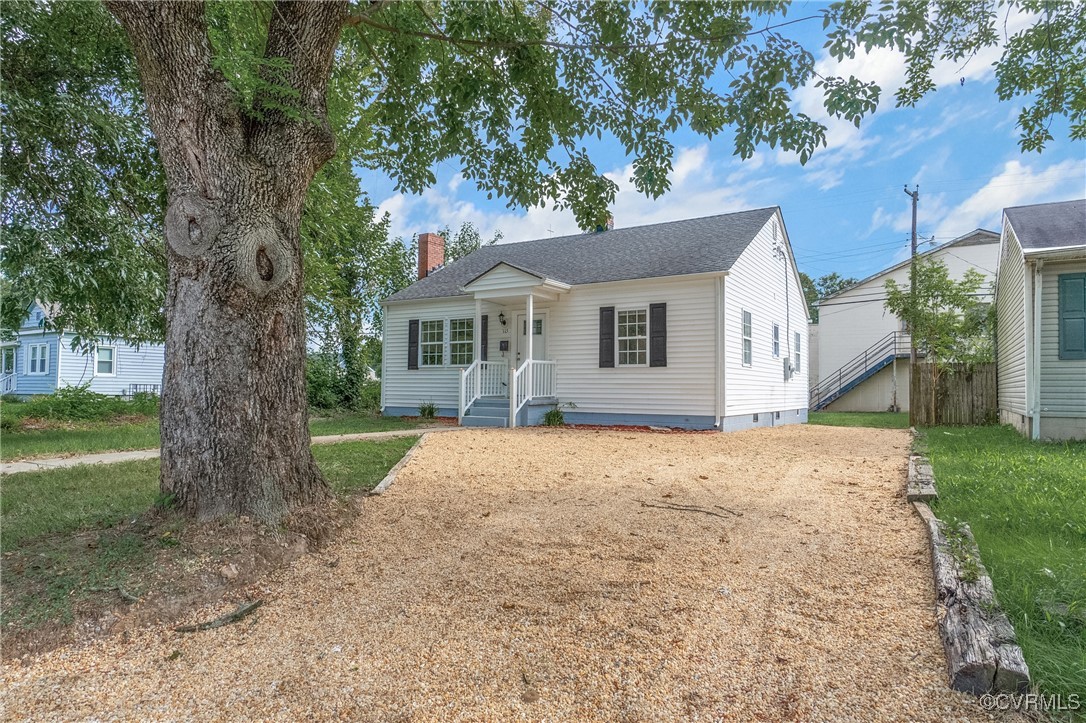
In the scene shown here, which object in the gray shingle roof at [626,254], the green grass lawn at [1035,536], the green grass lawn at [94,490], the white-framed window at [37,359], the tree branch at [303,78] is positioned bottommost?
the green grass lawn at [94,490]

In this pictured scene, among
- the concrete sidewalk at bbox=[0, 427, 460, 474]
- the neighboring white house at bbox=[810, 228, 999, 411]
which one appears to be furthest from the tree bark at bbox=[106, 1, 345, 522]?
the neighboring white house at bbox=[810, 228, 999, 411]

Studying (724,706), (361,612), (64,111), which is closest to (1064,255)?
(724,706)

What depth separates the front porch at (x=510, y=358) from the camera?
1147cm

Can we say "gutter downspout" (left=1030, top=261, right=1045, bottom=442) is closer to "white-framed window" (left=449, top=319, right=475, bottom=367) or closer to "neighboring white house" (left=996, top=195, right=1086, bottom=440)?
"neighboring white house" (left=996, top=195, right=1086, bottom=440)

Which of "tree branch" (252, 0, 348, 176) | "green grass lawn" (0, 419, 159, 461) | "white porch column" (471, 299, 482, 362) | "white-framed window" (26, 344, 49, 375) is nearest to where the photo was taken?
"tree branch" (252, 0, 348, 176)

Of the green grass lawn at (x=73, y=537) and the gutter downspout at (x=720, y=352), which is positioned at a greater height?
the gutter downspout at (x=720, y=352)

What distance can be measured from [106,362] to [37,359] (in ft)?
13.1

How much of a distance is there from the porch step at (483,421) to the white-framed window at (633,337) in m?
2.68

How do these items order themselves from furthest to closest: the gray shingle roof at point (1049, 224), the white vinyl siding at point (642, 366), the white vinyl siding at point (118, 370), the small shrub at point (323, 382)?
the white vinyl siding at point (118, 370)
the small shrub at point (323, 382)
the white vinyl siding at point (642, 366)
the gray shingle roof at point (1049, 224)

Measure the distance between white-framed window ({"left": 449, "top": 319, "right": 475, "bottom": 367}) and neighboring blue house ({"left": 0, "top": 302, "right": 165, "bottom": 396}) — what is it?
15322 millimetres

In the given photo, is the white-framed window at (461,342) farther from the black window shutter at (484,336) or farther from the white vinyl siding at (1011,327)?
the white vinyl siding at (1011,327)

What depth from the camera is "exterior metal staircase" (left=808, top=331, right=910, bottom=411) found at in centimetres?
2152

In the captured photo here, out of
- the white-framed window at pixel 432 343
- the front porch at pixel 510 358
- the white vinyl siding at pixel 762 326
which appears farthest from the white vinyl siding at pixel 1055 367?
the white-framed window at pixel 432 343

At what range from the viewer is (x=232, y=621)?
263 centimetres
